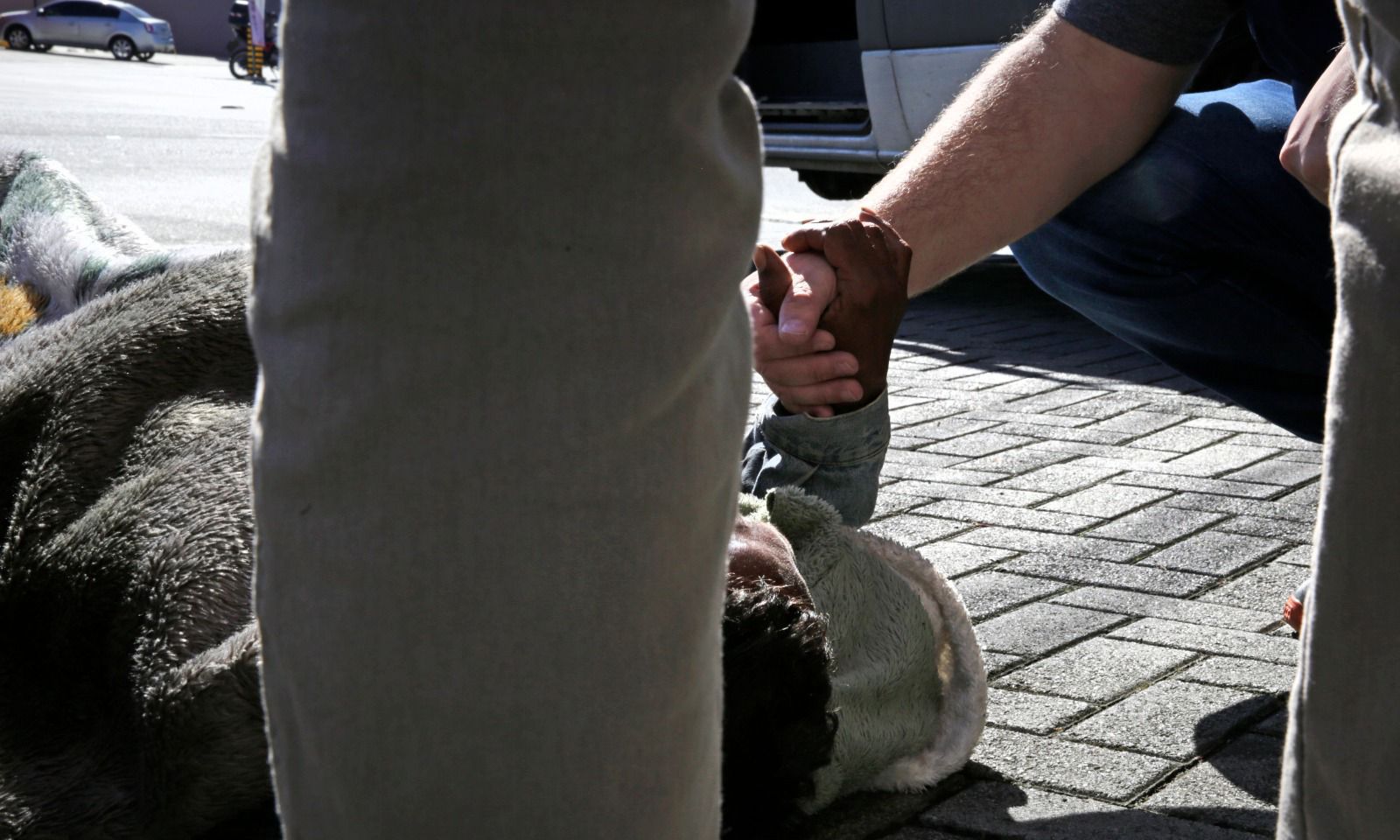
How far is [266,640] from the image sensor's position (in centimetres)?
82

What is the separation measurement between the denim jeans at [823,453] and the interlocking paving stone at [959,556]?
22.5 inches

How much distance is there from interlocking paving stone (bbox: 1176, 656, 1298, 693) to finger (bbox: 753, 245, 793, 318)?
869mm

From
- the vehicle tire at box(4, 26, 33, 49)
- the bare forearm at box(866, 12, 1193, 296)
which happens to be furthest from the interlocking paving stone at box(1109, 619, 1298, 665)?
the vehicle tire at box(4, 26, 33, 49)

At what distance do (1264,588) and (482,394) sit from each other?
2.22 m

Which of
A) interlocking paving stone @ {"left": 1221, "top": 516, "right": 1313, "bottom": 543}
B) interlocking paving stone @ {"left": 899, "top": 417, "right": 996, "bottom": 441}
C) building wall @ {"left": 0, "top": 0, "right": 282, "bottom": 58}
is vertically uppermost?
interlocking paving stone @ {"left": 1221, "top": 516, "right": 1313, "bottom": 543}

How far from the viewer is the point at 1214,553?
2.85 m

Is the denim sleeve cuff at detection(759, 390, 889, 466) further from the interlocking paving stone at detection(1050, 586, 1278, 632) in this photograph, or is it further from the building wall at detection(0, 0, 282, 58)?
the building wall at detection(0, 0, 282, 58)

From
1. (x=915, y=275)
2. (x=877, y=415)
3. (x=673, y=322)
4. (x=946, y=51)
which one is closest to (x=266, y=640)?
(x=673, y=322)

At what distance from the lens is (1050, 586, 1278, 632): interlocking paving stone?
2455 mm

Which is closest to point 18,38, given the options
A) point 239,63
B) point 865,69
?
point 239,63

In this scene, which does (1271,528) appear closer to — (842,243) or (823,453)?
(823,453)

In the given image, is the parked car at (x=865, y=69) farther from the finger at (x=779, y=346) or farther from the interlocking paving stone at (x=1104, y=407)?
the finger at (x=779, y=346)

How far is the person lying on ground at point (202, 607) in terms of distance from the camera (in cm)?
148

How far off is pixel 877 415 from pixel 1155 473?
165 centimetres
